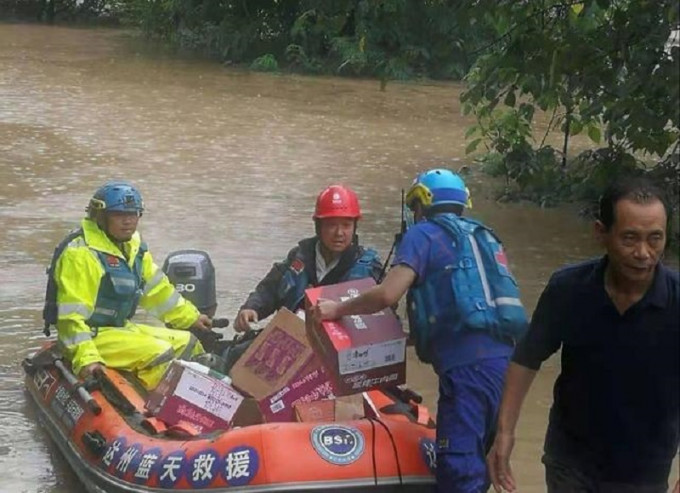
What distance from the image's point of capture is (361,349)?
18.1 ft

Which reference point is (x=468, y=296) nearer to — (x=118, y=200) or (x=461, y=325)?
(x=461, y=325)

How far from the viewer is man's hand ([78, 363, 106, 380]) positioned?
Result: 6.82 m

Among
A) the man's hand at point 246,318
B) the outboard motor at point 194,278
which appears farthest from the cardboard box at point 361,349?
the outboard motor at point 194,278

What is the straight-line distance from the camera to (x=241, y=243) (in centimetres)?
1208

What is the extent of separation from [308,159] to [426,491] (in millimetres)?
11687

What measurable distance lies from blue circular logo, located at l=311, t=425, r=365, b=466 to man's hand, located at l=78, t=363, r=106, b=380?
1.67 metres

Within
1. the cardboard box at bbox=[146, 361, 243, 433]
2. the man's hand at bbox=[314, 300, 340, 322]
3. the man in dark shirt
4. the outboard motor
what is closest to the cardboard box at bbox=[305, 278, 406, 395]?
the man's hand at bbox=[314, 300, 340, 322]

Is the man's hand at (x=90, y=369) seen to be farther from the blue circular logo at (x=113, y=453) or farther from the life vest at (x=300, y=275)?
the life vest at (x=300, y=275)

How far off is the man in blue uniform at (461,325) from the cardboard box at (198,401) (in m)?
1.12

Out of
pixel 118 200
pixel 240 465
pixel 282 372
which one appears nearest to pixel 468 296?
pixel 240 465

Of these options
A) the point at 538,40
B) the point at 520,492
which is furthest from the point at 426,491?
the point at 538,40

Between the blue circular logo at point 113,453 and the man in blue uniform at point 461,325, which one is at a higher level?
the man in blue uniform at point 461,325

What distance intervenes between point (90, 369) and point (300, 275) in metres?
1.14

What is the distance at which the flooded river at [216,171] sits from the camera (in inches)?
351
